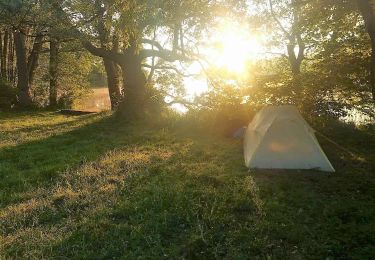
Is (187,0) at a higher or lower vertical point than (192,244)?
higher

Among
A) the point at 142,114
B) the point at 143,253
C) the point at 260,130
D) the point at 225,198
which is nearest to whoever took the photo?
the point at 143,253

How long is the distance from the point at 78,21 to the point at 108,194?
1259cm

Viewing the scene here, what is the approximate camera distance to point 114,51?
75.4ft

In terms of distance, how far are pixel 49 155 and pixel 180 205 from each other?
293 inches

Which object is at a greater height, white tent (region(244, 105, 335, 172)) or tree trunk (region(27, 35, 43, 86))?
tree trunk (region(27, 35, 43, 86))

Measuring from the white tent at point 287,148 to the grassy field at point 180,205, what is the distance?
48 cm

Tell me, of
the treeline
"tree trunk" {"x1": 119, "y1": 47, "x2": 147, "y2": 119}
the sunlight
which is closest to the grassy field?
the treeline

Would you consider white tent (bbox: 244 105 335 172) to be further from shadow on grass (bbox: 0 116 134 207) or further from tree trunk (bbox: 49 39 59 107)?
tree trunk (bbox: 49 39 59 107)

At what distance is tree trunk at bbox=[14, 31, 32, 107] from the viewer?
3030cm

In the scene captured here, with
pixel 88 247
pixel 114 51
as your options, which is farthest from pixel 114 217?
pixel 114 51

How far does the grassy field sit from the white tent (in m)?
0.48

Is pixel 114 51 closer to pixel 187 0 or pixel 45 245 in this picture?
pixel 187 0

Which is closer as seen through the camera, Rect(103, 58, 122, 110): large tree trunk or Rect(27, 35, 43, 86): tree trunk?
Rect(103, 58, 122, 110): large tree trunk

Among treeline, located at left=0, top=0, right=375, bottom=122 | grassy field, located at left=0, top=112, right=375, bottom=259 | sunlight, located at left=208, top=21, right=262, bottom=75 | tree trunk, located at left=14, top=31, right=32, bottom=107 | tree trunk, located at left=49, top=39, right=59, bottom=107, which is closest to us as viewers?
grassy field, located at left=0, top=112, right=375, bottom=259
